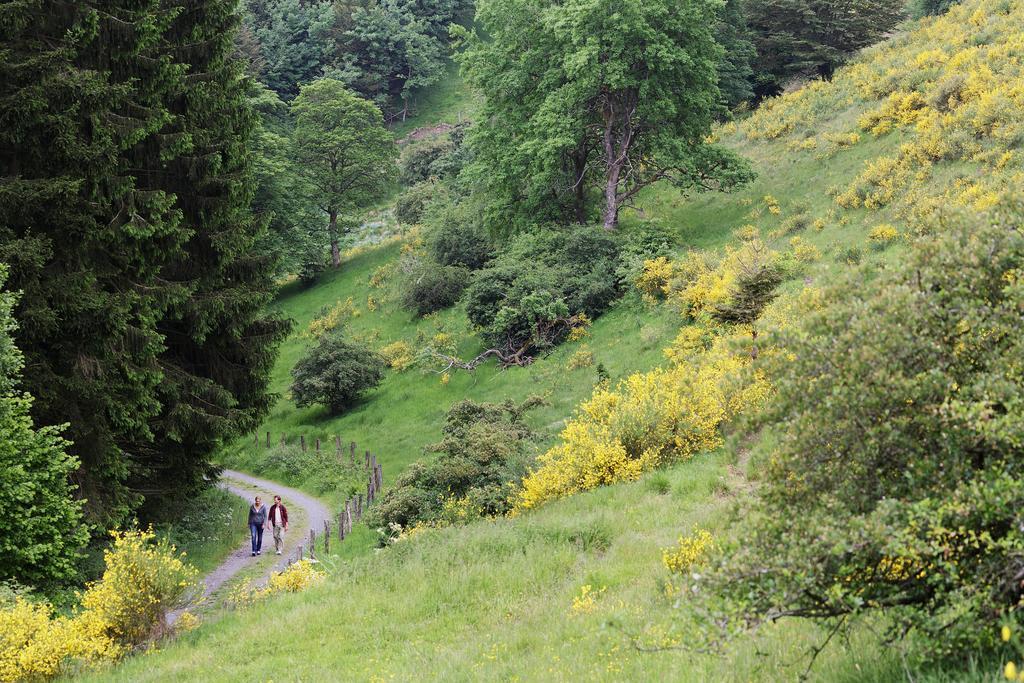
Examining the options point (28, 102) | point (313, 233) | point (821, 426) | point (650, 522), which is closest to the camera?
point (821, 426)

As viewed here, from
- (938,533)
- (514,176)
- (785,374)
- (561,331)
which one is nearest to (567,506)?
(785,374)

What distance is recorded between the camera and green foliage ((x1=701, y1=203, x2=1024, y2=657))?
4.22 meters

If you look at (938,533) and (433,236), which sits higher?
(938,533)

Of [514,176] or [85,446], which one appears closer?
[85,446]

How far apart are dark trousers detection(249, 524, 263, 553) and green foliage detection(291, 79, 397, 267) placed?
113 feet

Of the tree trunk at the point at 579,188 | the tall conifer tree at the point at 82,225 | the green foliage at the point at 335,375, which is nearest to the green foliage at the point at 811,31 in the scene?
the tree trunk at the point at 579,188

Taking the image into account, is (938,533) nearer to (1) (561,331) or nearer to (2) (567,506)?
(2) (567,506)

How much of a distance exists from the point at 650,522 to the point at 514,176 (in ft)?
81.2

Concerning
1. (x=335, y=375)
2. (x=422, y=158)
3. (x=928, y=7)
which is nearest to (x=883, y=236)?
(x=335, y=375)

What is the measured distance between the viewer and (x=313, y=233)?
49500 mm

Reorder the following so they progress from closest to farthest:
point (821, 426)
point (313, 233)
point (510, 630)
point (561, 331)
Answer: point (821, 426) < point (510, 630) < point (561, 331) < point (313, 233)

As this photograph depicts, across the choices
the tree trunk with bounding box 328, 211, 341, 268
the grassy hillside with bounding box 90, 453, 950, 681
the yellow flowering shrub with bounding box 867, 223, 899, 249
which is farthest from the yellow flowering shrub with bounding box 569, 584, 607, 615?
the tree trunk with bounding box 328, 211, 341, 268

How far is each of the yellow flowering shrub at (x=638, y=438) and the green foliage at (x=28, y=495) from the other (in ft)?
26.6

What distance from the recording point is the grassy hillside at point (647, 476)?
24.0ft
